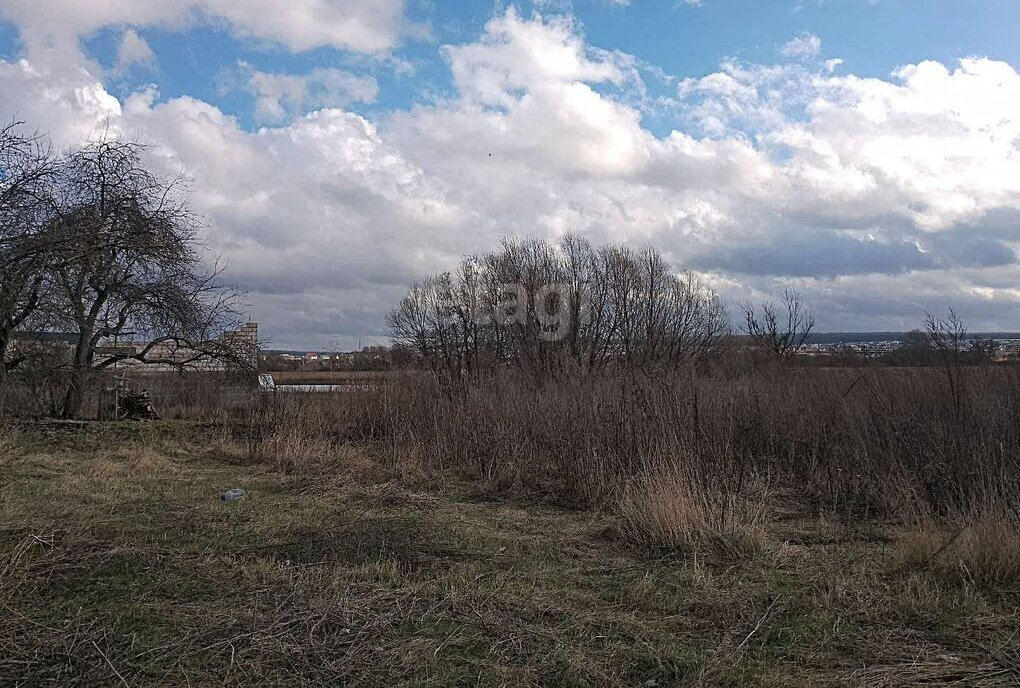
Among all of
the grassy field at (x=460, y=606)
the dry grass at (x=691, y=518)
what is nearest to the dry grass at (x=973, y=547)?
the grassy field at (x=460, y=606)

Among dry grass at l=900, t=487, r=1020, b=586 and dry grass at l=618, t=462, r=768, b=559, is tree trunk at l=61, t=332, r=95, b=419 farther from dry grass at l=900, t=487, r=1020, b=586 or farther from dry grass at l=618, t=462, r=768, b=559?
dry grass at l=900, t=487, r=1020, b=586

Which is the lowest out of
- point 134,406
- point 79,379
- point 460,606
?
point 460,606

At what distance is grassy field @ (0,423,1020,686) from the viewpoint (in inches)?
158

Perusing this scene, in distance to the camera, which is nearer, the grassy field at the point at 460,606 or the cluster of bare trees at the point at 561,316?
the grassy field at the point at 460,606

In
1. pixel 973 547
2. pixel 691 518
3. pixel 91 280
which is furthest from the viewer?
pixel 91 280

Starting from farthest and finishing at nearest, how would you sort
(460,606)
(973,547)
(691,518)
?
(691,518) → (973,547) → (460,606)

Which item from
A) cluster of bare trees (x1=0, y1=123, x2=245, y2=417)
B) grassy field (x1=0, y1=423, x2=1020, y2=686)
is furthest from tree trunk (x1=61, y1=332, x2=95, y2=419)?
grassy field (x1=0, y1=423, x2=1020, y2=686)

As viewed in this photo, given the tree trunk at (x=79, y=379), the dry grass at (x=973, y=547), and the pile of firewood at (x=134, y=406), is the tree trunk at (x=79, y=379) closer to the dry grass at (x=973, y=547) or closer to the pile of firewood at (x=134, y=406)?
the pile of firewood at (x=134, y=406)

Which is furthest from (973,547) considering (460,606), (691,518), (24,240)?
(24,240)

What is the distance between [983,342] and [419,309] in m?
18.9

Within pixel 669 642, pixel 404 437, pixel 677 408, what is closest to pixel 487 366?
pixel 404 437

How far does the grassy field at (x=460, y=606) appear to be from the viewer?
400 centimetres

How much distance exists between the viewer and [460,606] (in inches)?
197

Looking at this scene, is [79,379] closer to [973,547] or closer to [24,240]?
[24,240]
